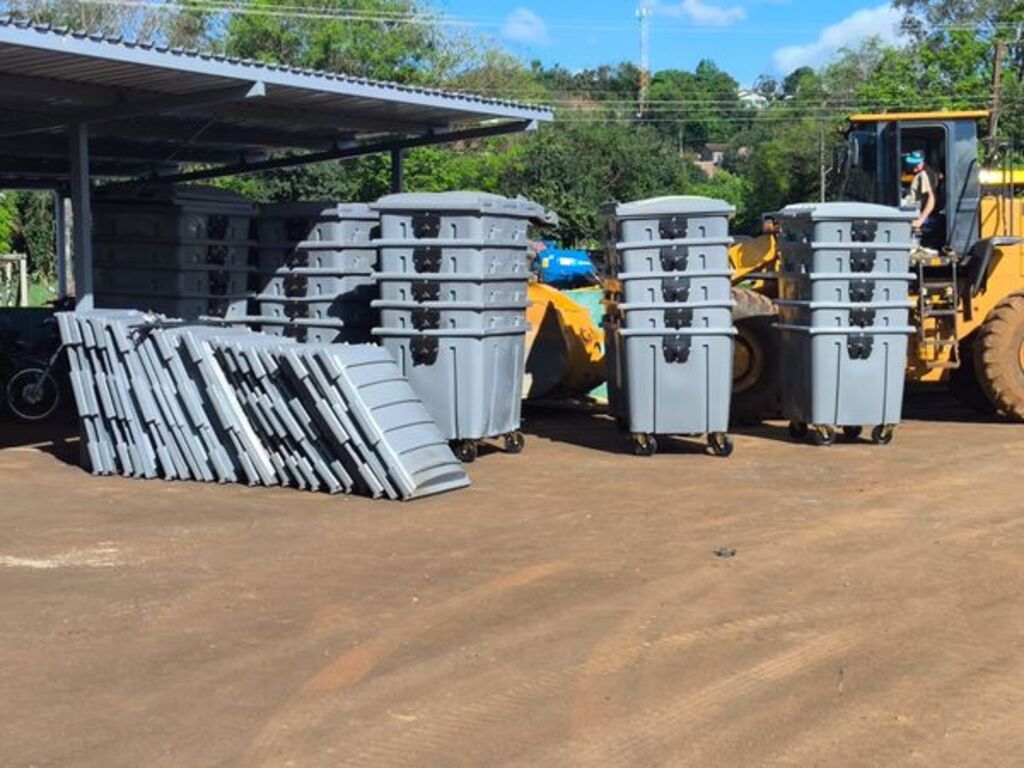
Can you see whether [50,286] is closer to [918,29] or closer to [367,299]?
[367,299]

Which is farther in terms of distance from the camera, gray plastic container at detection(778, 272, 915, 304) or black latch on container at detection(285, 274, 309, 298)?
black latch on container at detection(285, 274, 309, 298)

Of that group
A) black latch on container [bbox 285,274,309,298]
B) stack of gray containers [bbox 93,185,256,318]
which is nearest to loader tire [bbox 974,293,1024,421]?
black latch on container [bbox 285,274,309,298]

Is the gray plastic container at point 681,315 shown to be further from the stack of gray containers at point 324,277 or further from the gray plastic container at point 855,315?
the stack of gray containers at point 324,277

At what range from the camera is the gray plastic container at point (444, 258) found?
10.9 meters

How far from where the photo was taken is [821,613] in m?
6.53

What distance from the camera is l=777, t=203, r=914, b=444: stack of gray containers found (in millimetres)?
11555

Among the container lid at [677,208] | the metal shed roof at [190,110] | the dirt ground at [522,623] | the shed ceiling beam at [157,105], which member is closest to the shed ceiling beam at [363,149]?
the metal shed roof at [190,110]

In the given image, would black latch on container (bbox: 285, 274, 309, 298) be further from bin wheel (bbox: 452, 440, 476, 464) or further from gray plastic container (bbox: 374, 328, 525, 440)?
bin wheel (bbox: 452, 440, 476, 464)

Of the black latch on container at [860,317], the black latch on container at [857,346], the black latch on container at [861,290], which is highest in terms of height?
the black latch on container at [861,290]

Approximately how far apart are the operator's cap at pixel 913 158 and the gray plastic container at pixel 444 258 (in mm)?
4987

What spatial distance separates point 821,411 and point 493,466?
3.03 m

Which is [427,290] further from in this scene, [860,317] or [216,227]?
[860,317]

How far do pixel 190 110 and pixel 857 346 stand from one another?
6.44 meters

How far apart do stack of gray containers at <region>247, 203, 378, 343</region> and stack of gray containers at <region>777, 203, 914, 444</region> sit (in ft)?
13.0
